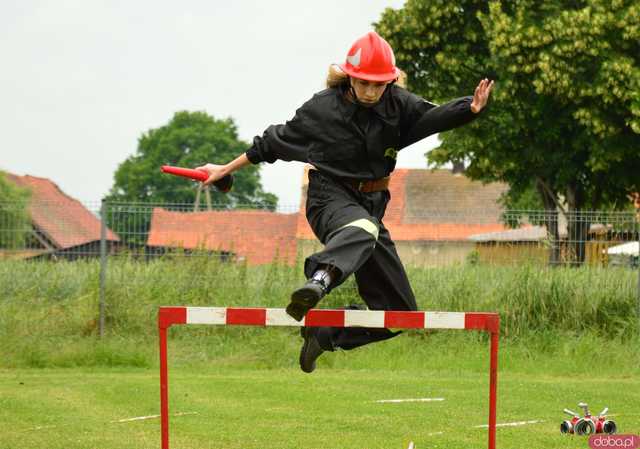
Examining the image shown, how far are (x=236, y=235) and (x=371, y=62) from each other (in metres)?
9.62

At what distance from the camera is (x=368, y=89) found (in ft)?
21.2

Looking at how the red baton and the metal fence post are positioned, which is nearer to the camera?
the red baton

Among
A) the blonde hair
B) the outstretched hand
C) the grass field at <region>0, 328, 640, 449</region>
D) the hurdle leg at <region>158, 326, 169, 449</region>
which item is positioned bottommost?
the grass field at <region>0, 328, 640, 449</region>

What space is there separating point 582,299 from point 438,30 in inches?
578

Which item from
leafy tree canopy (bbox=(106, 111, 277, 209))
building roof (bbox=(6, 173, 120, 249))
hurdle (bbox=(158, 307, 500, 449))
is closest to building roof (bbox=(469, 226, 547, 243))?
building roof (bbox=(6, 173, 120, 249))

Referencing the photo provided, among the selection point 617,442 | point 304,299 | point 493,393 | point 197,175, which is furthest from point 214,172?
point 617,442

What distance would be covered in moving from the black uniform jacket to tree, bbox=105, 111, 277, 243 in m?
68.7

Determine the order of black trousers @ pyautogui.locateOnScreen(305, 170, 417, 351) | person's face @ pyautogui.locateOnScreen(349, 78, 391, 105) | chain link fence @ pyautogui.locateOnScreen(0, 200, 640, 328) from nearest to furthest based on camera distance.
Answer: black trousers @ pyautogui.locateOnScreen(305, 170, 417, 351) < person's face @ pyautogui.locateOnScreen(349, 78, 391, 105) < chain link fence @ pyautogui.locateOnScreen(0, 200, 640, 328)

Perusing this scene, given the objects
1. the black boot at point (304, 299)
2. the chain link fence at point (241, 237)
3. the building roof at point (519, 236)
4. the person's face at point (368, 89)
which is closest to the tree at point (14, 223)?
the chain link fence at point (241, 237)

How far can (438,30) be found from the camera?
28.6m

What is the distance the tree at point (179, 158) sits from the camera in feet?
260

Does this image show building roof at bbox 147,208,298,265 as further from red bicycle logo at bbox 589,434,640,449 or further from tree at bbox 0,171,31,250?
red bicycle logo at bbox 589,434,640,449

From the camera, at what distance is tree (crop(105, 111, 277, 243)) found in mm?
79125

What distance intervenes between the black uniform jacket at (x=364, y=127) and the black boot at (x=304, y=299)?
1.08 m
